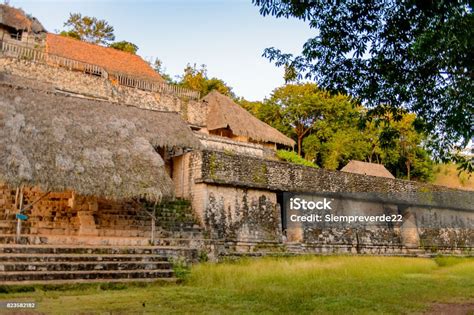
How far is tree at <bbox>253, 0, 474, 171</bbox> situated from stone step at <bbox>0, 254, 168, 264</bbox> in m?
4.95

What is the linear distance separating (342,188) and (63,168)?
34.5ft

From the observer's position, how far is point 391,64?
6.80m

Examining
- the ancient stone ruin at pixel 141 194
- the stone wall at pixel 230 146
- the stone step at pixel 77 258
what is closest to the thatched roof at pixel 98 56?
the ancient stone ruin at pixel 141 194

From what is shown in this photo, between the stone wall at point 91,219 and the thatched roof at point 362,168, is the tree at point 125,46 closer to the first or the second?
the thatched roof at point 362,168

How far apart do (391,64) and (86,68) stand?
1922 cm

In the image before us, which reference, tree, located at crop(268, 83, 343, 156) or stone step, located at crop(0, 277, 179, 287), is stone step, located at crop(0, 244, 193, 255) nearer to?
stone step, located at crop(0, 277, 179, 287)

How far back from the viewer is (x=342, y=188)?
17.5 m

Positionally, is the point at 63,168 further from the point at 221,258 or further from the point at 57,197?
the point at 221,258

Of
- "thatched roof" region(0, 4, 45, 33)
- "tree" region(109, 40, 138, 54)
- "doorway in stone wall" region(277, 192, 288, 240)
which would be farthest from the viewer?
"tree" region(109, 40, 138, 54)

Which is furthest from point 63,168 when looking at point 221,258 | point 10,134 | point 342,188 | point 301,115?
point 301,115

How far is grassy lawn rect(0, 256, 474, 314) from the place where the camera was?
6164 millimetres

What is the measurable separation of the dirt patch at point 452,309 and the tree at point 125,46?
99.6 ft

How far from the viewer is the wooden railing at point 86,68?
67.9 feet
